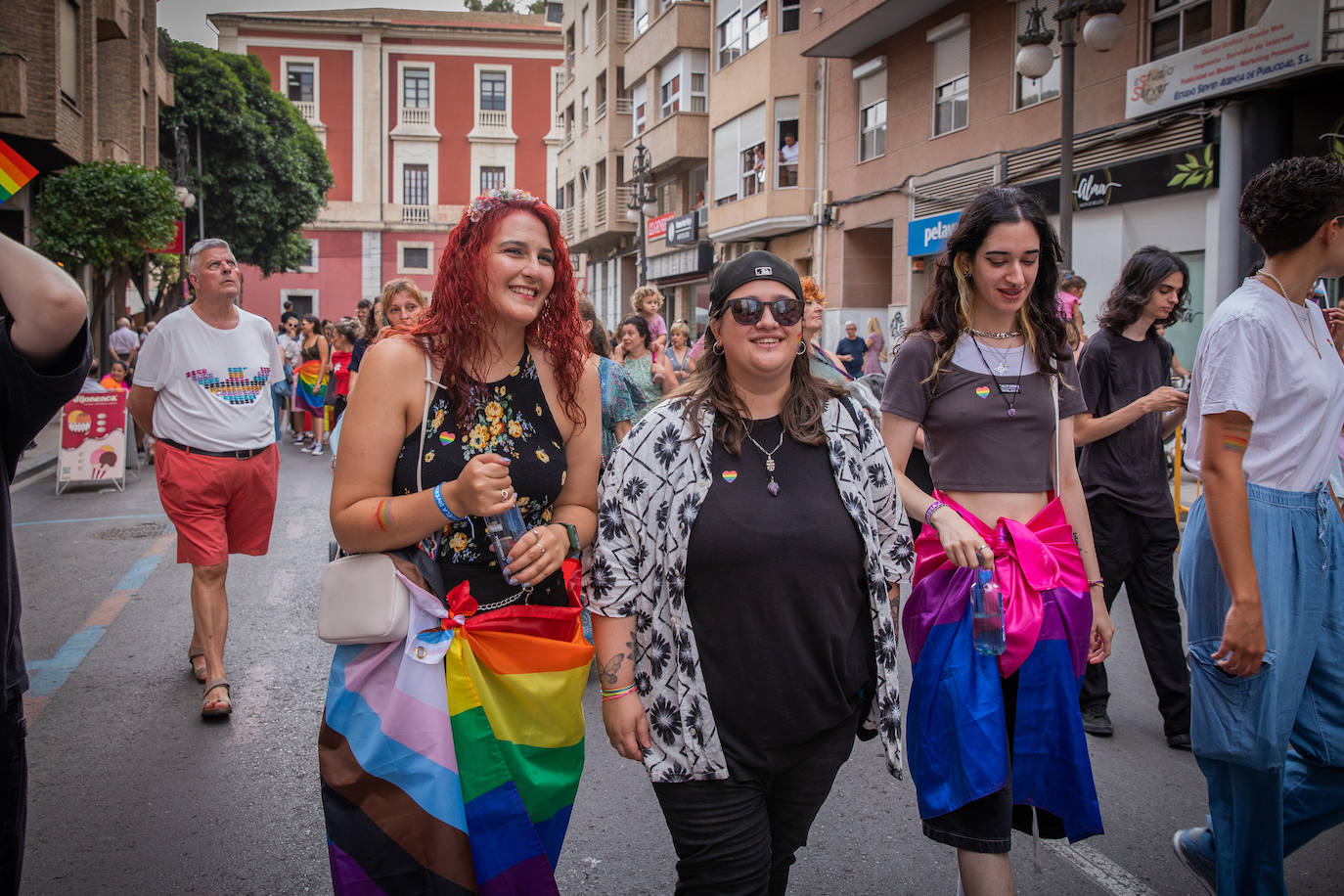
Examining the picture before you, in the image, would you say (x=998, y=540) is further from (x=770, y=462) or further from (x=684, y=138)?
(x=684, y=138)

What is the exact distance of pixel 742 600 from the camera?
7.98 feet

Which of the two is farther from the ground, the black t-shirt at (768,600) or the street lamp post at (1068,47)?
the street lamp post at (1068,47)

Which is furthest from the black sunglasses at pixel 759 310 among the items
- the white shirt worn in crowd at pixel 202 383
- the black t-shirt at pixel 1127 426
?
the white shirt worn in crowd at pixel 202 383

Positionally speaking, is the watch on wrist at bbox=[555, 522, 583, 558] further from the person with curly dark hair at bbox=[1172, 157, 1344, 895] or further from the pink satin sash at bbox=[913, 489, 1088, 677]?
the person with curly dark hair at bbox=[1172, 157, 1344, 895]

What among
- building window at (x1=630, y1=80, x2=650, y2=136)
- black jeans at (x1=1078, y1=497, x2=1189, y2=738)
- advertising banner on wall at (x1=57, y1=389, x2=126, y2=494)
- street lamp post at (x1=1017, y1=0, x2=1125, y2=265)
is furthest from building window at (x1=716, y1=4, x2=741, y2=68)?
black jeans at (x1=1078, y1=497, x2=1189, y2=738)

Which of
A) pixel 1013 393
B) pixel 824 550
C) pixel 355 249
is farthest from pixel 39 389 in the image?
pixel 355 249

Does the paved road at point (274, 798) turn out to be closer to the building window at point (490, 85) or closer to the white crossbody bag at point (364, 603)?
the white crossbody bag at point (364, 603)

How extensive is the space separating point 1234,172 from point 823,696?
1329 centimetres

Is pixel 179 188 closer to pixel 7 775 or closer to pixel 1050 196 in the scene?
pixel 1050 196

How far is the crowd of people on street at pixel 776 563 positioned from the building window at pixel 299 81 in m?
55.2

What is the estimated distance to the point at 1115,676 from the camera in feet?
18.5

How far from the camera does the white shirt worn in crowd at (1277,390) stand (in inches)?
112

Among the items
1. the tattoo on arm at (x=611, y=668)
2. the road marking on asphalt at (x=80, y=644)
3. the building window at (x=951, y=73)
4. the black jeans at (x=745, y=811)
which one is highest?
the building window at (x=951, y=73)

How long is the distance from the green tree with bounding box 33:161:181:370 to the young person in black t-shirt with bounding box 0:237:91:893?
17.8 m
